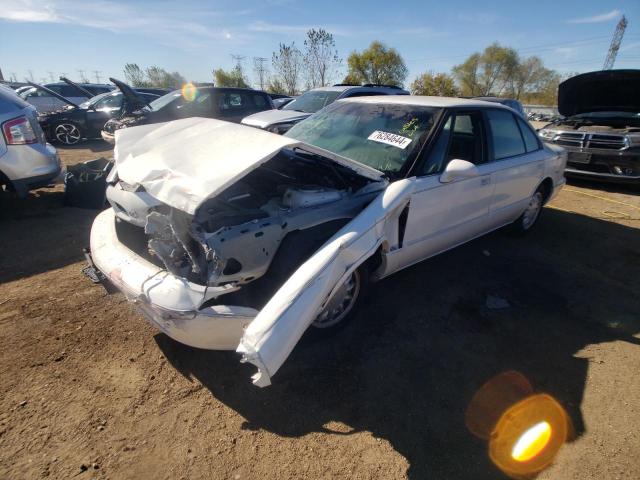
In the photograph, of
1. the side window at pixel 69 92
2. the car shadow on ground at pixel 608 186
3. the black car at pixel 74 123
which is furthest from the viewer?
the side window at pixel 69 92

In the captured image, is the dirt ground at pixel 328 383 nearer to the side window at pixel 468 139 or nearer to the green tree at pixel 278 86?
the side window at pixel 468 139

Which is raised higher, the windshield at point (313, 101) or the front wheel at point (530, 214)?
the windshield at point (313, 101)

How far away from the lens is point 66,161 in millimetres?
8086

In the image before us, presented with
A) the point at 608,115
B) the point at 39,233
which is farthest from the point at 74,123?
the point at 608,115

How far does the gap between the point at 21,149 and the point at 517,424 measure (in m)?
5.78

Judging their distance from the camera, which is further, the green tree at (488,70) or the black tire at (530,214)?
the green tree at (488,70)

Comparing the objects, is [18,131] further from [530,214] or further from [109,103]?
[109,103]

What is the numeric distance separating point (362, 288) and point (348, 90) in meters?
6.54

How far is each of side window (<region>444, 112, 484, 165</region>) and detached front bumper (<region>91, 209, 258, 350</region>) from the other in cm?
239

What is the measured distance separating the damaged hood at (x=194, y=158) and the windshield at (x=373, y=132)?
1.64 feet

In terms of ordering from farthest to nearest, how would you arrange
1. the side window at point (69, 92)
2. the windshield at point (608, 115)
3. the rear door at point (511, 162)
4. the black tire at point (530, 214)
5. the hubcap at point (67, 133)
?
1. the side window at point (69, 92)
2. the hubcap at point (67, 133)
3. the windshield at point (608, 115)
4. the black tire at point (530, 214)
5. the rear door at point (511, 162)

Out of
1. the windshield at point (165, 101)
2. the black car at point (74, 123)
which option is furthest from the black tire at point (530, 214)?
the black car at point (74, 123)

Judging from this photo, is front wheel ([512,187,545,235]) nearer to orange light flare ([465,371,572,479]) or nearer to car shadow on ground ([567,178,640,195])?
orange light flare ([465,371,572,479])

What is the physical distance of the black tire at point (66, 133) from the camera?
9.78 meters
